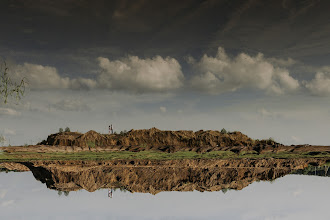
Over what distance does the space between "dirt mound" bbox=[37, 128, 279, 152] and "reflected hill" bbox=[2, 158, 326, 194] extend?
1.25 m

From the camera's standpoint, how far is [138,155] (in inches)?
926

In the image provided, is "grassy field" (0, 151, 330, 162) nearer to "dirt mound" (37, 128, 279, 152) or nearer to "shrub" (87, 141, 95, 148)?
"dirt mound" (37, 128, 279, 152)

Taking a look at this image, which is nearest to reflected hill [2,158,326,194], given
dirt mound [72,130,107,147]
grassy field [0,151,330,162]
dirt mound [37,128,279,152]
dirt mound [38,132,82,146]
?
grassy field [0,151,330,162]

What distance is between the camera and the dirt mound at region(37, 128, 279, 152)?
916 inches

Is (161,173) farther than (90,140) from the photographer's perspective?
No

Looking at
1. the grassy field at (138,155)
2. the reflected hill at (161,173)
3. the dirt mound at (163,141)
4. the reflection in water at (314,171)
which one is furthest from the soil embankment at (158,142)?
the reflection in water at (314,171)

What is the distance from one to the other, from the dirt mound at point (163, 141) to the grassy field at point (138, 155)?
394 millimetres

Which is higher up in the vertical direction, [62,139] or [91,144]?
[62,139]

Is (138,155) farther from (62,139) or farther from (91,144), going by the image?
(62,139)

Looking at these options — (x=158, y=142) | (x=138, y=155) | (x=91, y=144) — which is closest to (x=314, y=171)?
(x=158, y=142)

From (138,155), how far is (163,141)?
2.78 meters

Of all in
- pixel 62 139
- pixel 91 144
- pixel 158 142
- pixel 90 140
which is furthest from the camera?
pixel 158 142

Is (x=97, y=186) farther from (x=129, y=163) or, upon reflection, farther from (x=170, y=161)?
(x=170, y=161)

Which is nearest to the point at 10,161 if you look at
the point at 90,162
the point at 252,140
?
the point at 90,162
